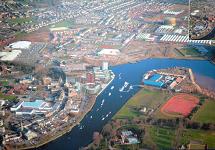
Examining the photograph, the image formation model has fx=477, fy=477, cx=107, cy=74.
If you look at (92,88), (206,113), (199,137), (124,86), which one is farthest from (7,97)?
(199,137)

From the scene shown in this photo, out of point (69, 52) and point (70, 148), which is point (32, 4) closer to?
point (69, 52)

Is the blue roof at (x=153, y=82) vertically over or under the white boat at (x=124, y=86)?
over

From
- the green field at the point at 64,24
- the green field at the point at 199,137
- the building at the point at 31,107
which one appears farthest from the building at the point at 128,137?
the green field at the point at 64,24

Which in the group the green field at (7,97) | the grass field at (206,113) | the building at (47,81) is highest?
the building at (47,81)

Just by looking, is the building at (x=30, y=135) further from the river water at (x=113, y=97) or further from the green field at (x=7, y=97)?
the green field at (x=7, y=97)

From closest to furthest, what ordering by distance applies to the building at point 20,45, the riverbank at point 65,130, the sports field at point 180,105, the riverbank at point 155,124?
the riverbank at point 155,124, the riverbank at point 65,130, the sports field at point 180,105, the building at point 20,45

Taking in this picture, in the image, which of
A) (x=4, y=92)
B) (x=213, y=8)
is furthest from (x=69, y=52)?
(x=213, y=8)
